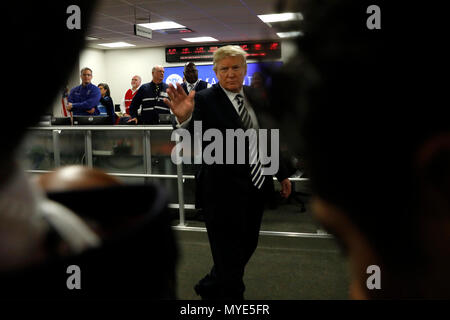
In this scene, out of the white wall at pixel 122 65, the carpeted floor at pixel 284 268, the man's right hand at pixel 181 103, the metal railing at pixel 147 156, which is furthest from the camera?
the white wall at pixel 122 65

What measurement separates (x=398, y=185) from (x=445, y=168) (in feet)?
0.11

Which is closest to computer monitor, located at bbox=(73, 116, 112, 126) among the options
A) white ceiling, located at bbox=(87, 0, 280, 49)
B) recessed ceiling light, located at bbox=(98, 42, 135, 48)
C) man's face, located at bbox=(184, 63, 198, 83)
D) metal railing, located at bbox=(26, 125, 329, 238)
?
metal railing, located at bbox=(26, 125, 329, 238)

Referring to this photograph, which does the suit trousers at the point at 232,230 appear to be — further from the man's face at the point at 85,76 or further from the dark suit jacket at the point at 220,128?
the man's face at the point at 85,76

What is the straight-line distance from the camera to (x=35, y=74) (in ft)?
0.75

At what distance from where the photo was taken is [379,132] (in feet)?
0.91

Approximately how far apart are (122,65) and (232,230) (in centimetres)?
1235

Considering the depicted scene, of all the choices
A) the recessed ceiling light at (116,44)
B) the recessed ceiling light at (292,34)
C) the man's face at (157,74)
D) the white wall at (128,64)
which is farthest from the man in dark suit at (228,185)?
the white wall at (128,64)

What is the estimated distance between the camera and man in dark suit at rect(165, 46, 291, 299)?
7.13 feet

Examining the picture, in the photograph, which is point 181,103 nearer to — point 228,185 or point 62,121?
point 228,185

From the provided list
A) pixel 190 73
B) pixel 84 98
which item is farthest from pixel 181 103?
pixel 84 98

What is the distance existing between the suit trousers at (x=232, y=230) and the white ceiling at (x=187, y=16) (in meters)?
Answer: 4.90

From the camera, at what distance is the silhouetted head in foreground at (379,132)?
268 mm

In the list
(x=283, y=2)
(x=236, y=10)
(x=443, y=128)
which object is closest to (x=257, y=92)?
(x=283, y=2)
